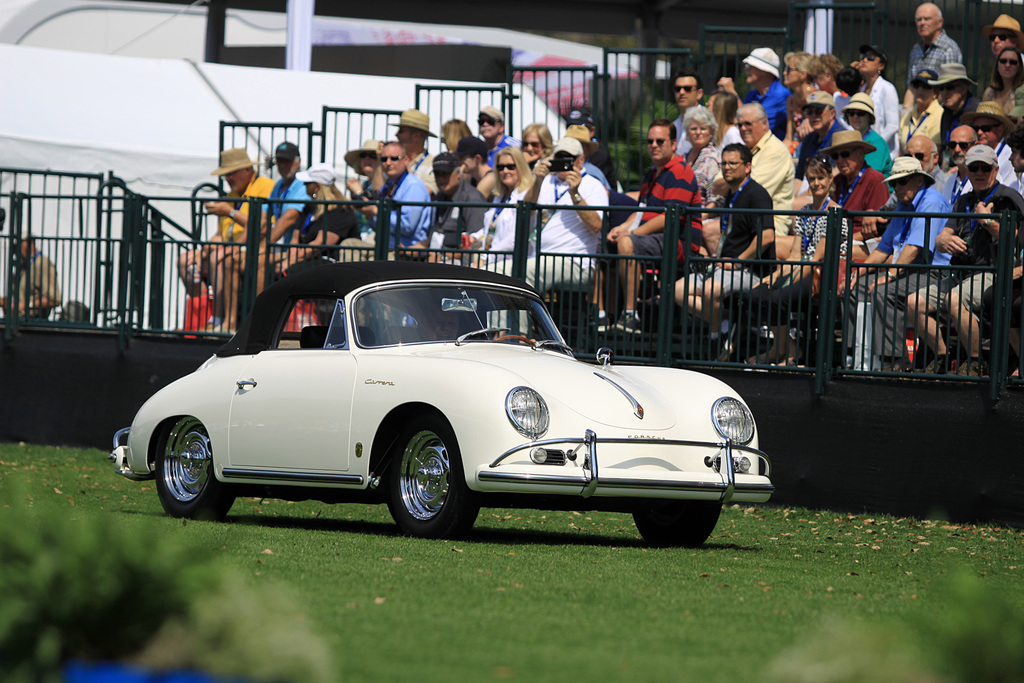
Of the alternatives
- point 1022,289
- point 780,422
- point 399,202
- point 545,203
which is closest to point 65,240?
point 399,202

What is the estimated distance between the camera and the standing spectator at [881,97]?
1648 cm

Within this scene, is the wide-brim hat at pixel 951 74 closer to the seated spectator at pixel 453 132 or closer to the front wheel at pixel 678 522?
the seated spectator at pixel 453 132

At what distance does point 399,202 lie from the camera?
568 inches

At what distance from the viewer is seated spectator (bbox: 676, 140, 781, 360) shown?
12.7m

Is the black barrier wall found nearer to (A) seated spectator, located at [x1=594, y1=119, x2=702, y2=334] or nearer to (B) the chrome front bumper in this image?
(A) seated spectator, located at [x1=594, y1=119, x2=702, y2=334]

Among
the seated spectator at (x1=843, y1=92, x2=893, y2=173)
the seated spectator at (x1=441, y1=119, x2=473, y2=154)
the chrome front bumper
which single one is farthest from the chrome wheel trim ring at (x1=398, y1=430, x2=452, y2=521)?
A: the seated spectator at (x1=441, y1=119, x2=473, y2=154)

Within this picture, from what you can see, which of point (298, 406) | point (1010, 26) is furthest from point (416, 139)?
point (298, 406)

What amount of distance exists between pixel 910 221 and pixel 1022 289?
130 centimetres

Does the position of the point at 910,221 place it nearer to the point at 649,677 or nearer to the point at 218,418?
the point at 218,418

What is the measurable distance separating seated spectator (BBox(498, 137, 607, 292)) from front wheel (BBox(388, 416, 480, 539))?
15.1 ft

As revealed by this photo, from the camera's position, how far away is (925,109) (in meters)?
15.8

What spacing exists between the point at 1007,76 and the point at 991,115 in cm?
166

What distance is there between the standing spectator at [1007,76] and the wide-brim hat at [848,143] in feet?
5.62

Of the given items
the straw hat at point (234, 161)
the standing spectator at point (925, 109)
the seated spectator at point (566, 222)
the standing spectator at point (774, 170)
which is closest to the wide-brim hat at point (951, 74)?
the standing spectator at point (925, 109)
